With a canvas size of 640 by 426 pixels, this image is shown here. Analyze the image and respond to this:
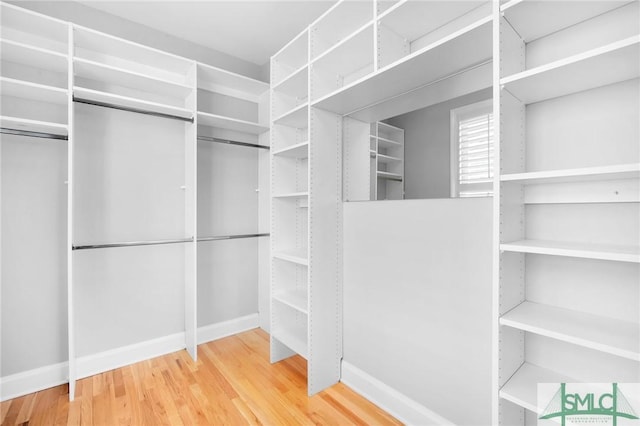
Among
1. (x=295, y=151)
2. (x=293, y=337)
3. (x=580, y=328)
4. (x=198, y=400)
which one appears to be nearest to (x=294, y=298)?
(x=293, y=337)

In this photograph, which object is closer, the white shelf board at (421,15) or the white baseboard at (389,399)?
the white shelf board at (421,15)

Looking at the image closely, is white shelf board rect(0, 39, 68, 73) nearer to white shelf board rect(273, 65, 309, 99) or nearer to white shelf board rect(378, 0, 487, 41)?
white shelf board rect(273, 65, 309, 99)

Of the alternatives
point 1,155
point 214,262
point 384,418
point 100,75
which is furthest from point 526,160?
point 1,155

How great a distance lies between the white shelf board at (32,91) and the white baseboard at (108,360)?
6.25 feet

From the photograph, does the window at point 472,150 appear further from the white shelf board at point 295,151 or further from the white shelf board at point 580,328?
the white shelf board at point 295,151

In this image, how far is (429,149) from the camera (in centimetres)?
175

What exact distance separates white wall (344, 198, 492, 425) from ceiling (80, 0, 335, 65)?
1649 mm

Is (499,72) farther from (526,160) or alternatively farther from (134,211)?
(134,211)

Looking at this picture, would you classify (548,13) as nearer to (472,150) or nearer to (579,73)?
(579,73)

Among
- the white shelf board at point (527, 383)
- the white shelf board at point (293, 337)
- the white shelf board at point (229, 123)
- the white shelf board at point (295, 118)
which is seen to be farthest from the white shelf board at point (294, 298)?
the white shelf board at point (229, 123)

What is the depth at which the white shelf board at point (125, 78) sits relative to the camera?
6.91ft

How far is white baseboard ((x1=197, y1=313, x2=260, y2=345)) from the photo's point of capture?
2.87 meters

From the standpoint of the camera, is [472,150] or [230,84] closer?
[472,150]

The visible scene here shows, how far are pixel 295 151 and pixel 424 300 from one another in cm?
141
